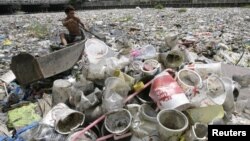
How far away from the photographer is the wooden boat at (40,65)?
409 centimetres

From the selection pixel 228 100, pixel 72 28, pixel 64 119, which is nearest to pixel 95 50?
pixel 64 119

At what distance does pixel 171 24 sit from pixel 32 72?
6420 millimetres

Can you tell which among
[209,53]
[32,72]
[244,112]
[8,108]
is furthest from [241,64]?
[8,108]

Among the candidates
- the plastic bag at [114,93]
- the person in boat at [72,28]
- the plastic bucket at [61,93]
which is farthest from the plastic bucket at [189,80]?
the person in boat at [72,28]

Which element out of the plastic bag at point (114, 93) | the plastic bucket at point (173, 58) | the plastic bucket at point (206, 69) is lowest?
the plastic bag at point (114, 93)

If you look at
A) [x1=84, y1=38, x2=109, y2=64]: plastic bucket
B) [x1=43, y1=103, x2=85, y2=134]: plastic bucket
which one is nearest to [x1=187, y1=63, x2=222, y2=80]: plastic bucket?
Answer: [x1=84, y1=38, x2=109, y2=64]: plastic bucket

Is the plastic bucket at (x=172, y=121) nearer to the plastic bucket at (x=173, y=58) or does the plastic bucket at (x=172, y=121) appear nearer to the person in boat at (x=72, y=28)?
the plastic bucket at (x=173, y=58)

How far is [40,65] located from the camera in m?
4.26

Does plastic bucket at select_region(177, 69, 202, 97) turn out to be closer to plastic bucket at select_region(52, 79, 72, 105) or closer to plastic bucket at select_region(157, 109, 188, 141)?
plastic bucket at select_region(157, 109, 188, 141)

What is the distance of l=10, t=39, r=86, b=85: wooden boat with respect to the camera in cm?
409

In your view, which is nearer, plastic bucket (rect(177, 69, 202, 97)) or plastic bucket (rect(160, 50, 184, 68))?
plastic bucket (rect(177, 69, 202, 97))

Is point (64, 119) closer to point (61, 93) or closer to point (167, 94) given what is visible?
point (61, 93)

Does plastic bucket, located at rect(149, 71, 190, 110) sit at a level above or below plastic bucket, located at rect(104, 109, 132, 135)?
above

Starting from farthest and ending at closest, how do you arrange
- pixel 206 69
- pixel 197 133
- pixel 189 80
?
pixel 206 69 → pixel 189 80 → pixel 197 133
